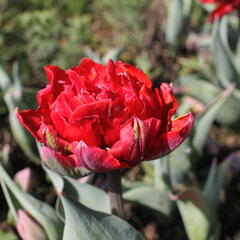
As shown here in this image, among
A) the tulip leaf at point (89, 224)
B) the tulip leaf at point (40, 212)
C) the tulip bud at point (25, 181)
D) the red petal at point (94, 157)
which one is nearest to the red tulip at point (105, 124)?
the red petal at point (94, 157)

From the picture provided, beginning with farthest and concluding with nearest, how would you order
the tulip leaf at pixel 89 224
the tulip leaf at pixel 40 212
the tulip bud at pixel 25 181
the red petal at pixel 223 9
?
the red petal at pixel 223 9 < the tulip bud at pixel 25 181 < the tulip leaf at pixel 40 212 < the tulip leaf at pixel 89 224

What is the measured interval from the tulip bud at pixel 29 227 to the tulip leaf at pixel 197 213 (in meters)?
0.39

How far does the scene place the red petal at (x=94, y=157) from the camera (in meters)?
0.82

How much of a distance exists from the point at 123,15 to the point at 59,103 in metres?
1.93

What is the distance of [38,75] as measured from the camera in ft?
7.89

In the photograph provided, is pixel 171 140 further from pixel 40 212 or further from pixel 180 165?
pixel 180 165

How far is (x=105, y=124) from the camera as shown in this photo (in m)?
0.85

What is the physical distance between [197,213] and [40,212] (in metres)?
0.47

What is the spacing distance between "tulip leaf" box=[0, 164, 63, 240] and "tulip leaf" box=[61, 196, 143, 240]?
175mm

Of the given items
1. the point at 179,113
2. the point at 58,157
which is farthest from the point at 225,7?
the point at 58,157

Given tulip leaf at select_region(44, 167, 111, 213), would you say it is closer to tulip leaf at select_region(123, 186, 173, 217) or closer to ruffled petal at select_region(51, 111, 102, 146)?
tulip leaf at select_region(123, 186, 173, 217)

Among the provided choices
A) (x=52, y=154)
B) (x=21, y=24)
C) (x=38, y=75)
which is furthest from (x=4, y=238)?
(x=21, y=24)

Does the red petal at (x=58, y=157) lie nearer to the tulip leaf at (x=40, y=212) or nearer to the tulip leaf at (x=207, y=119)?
the tulip leaf at (x=40, y=212)

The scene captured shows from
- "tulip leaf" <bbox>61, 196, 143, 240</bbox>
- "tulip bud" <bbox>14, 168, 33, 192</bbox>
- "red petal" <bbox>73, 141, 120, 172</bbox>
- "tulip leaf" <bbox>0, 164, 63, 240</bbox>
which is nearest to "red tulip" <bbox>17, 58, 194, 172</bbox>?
"red petal" <bbox>73, 141, 120, 172</bbox>
